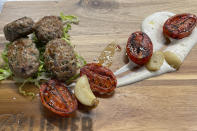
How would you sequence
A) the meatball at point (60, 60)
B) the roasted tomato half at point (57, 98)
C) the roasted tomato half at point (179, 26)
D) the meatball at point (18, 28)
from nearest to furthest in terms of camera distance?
the roasted tomato half at point (57, 98), the meatball at point (60, 60), the meatball at point (18, 28), the roasted tomato half at point (179, 26)

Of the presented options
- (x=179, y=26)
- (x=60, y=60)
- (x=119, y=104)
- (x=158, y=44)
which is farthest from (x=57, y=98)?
(x=179, y=26)

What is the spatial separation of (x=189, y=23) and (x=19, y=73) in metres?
2.45

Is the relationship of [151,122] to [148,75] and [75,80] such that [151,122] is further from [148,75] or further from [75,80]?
[75,80]

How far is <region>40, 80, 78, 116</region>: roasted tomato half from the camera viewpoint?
8.57 feet

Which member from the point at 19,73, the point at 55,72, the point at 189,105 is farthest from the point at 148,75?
the point at 19,73

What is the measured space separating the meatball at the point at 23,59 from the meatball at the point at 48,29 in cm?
22

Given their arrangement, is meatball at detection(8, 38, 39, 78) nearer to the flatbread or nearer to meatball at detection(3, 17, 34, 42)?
meatball at detection(3, 17, 34, 42)

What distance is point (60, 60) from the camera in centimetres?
278

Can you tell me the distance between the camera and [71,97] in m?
2.71

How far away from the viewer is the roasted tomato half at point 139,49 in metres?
3.05

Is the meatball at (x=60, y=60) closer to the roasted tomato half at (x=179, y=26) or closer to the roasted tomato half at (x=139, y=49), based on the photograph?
the roasted tomato half at (x=139, y=49)

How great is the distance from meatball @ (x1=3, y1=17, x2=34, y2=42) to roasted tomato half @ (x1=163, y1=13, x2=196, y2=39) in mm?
1887

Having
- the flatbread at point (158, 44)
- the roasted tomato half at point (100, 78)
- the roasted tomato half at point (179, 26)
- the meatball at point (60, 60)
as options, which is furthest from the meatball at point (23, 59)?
the roasted tomato half at point (179, 26)

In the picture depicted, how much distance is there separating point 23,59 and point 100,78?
91 centimetres
